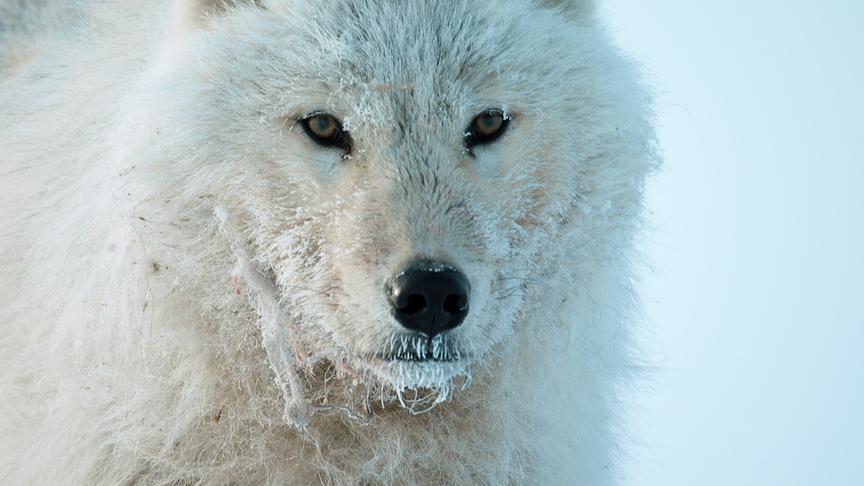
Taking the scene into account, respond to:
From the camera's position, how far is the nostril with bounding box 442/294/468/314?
2.71 meters

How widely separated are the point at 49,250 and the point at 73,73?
853mm

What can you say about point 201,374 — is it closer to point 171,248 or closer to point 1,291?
point 171,248

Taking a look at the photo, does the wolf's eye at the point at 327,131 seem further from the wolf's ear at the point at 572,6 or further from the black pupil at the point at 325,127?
the wolf's ear at the point at 572,6

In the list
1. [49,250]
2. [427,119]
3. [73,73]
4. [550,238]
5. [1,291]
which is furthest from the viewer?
[73,73]

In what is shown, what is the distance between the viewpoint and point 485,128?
3127 mm

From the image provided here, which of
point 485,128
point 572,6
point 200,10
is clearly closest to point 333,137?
point 485,128

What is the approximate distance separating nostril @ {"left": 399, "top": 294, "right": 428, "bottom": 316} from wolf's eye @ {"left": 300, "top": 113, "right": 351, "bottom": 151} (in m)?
0.57

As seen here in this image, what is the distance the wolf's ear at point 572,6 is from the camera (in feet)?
12.0

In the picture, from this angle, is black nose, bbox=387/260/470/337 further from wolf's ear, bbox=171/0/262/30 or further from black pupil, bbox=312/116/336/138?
wolf's ear, bbox=171/0/262/30

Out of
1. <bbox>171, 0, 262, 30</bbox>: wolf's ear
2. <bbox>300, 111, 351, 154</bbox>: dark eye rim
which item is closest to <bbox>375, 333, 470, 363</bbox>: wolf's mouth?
<bbox>300, 111, 351, 154</bbox>: dark eye rim

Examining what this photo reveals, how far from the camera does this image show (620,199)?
341 centimetres

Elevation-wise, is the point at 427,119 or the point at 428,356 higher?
the point at 427,119

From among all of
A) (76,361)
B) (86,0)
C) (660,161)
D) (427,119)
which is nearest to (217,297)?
(76,361)

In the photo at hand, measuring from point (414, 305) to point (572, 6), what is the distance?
149 centimetres
